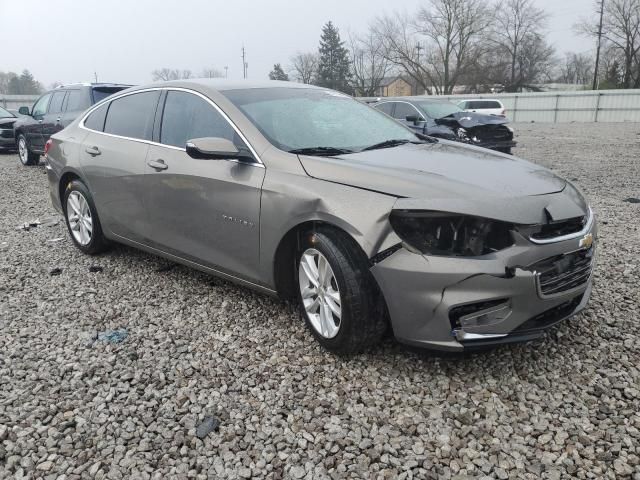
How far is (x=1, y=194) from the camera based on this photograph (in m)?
8.93

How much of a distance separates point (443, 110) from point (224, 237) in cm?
972

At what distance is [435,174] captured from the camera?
291cm

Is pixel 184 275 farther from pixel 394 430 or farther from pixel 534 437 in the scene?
pixel 534 437

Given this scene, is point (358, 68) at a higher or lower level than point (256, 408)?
higher

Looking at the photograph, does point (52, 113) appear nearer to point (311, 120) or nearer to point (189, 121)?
point (189, 121)

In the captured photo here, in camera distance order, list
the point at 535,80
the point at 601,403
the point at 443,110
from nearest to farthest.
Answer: the point at 601,403, the point at 443,110, the point at 535,80

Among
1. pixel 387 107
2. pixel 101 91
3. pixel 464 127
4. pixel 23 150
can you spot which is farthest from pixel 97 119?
pixel 387 107

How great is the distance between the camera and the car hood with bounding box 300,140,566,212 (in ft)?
8.94

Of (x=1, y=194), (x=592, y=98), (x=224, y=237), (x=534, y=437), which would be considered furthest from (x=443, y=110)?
(x=592, y=98)

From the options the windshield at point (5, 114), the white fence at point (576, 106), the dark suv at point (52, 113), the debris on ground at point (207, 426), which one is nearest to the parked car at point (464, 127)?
the dark suv at point (52, 113)

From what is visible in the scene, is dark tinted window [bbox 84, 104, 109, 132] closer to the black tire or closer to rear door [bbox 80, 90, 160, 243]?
rear door [bbox 80, 90, 160, 243]

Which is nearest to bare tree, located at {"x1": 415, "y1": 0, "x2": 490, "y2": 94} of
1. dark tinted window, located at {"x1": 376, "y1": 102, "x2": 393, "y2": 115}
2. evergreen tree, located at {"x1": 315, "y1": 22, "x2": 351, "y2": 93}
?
evergreen tree, located at {"x1": 315, "y1": 22, "x2": 351, "y2": 93}

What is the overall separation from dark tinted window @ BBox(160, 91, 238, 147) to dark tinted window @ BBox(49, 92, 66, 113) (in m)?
8.03

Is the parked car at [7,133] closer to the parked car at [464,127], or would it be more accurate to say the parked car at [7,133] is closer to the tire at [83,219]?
the parked car at [464,127]
